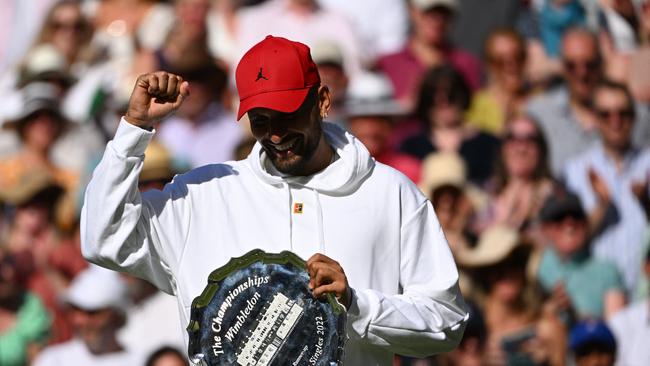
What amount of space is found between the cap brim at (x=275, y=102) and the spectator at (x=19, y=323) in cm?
524

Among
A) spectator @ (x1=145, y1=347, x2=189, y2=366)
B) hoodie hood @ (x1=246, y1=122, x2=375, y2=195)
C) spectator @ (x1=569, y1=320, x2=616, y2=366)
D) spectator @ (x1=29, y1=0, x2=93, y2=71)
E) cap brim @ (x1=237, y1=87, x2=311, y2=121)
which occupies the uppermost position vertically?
cap brim @ (x1=237, y1=87, x2=311, y2=121)

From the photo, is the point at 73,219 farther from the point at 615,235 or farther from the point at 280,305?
the point at 280,305

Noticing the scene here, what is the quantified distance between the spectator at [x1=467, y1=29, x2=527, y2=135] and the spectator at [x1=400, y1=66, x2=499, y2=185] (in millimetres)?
112

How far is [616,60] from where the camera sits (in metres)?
9.40

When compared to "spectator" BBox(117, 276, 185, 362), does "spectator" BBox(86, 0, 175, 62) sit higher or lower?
higher

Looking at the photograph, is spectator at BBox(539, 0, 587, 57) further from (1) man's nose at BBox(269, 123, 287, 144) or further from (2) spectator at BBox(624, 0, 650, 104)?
(1) man's nose at BBox(269, 123, 287, 144)

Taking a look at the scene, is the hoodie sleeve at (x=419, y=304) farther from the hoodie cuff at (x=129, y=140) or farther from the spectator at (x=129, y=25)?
the spectator at (x=129, y=25)

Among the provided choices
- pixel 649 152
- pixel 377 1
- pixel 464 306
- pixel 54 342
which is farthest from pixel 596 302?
pixel 464 306

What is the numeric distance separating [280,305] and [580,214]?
191 inches

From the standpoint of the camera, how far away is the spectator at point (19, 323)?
29.9 feet

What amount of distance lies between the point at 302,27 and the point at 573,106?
6.05 feet

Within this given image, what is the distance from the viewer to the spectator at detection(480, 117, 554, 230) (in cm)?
886

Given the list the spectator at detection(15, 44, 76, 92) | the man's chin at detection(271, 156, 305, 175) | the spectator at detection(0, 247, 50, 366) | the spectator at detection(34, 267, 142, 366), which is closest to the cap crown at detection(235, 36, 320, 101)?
the man's chin at detection(271, 156, 305, 175)

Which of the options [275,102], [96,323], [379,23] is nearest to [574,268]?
[379,23]
